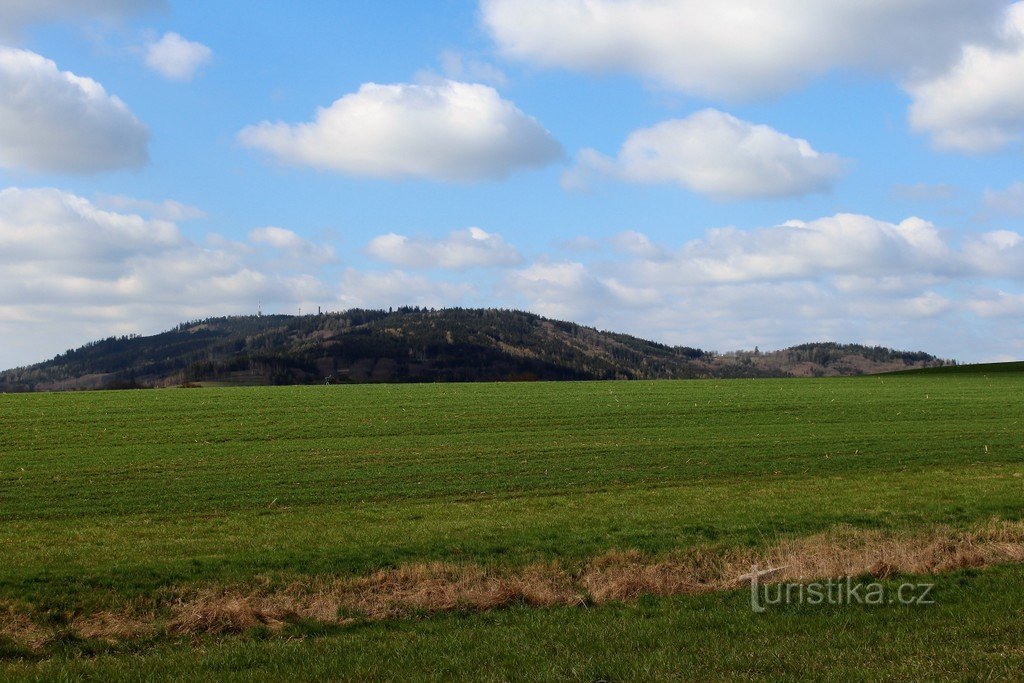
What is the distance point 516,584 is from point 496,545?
492 centimetres

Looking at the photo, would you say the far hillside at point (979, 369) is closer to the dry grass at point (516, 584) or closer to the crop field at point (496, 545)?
the crop field at point (496, 545)

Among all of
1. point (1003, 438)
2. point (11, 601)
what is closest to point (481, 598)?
point (11, 601)

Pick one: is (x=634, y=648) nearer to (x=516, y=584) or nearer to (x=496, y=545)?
(x=516, y=584)

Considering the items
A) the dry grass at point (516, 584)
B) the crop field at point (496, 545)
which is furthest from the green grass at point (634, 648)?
the dry grass at point (516, 584)

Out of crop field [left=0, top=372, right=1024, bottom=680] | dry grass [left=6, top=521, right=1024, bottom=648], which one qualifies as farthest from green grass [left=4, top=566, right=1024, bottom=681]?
dry grass [left=6, top=521, right=1024, bottom=648]

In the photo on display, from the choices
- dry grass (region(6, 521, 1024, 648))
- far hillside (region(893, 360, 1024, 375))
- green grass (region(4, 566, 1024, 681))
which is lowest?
dry grass (region(6, 521, 1024, 648))

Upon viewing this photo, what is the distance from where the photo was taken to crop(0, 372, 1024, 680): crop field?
12266mm

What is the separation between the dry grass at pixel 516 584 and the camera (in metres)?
15.4

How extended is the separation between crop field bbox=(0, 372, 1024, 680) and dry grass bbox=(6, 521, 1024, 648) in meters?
0.09

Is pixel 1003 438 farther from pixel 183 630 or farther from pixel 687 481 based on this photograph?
pixel 183 630

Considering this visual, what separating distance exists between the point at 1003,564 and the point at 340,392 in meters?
73.4

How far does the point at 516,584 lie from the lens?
56.1ft

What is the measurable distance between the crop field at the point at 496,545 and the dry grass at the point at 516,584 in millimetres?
87

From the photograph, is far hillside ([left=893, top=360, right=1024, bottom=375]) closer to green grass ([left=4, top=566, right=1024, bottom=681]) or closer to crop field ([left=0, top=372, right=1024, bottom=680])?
crop field ([left=0, top=372, right=1024, bottom=680])
